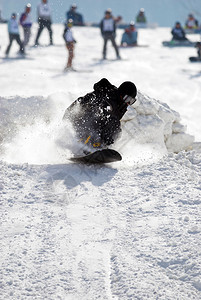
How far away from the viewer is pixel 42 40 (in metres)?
16.2

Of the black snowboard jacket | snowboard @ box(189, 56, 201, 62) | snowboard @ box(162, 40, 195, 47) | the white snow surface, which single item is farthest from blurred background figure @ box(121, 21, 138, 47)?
the black snowboard jacket

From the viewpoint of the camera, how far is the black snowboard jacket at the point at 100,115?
4.84m

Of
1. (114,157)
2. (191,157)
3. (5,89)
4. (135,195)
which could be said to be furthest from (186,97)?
(135,195)

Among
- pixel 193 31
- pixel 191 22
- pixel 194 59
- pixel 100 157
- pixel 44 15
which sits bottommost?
pixel 100 157

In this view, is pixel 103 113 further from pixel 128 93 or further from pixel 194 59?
pixel 194 59

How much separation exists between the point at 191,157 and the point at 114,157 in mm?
997

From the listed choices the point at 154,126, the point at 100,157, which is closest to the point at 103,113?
the point at 100,157

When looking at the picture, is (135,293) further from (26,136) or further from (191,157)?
(26,136)

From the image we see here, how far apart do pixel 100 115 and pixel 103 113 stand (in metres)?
0.04

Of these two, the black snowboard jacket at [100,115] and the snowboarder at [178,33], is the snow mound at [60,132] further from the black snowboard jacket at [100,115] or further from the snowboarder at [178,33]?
the snowboarder at [178,33]

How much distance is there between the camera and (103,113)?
15.9 ft

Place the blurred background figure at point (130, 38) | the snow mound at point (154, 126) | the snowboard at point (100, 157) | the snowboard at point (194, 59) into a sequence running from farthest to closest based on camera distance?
the blurred background figure at point (130, 38) → the snowboard at point (194, 59) → the snow mound at point (154, 126) → the snowboard at point (100, 157)

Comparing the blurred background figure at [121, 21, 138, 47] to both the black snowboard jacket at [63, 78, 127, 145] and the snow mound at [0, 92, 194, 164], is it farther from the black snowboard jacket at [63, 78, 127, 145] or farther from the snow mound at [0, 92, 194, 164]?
the black snowboard jacket at [63, 78, 127, 145]

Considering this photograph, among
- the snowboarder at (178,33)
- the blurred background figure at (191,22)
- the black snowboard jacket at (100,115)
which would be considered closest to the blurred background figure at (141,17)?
the blurred background figure at (191,22)
